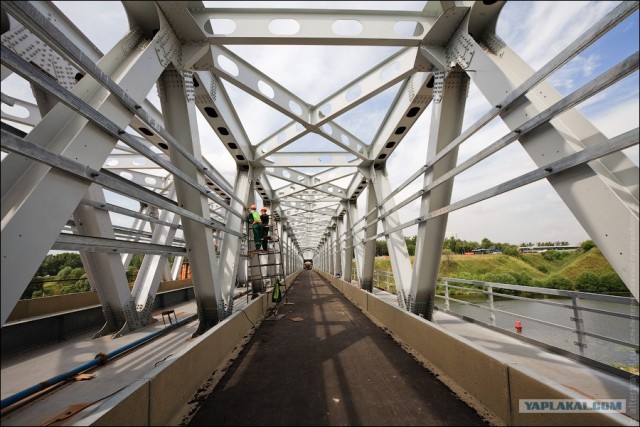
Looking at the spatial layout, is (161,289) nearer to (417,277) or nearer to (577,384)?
(417,277)

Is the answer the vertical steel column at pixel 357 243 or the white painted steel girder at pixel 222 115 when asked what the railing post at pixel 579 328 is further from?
the vertical steel column at pixel 357 243

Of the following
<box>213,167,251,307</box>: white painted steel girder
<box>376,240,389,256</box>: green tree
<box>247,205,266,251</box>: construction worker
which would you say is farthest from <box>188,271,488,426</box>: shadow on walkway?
<box>376,240,389,256</box>: green tree

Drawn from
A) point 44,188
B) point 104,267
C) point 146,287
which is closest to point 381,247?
point 146,287

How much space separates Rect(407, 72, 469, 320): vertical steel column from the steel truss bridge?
0.03 m

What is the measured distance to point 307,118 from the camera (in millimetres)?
8289

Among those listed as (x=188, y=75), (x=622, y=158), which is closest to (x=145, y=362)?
(x=188, y=75)

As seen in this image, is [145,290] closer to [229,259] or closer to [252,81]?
[229,259]

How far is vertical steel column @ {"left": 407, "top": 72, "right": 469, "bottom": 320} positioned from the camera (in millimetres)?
5773

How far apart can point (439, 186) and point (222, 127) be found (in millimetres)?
6582
